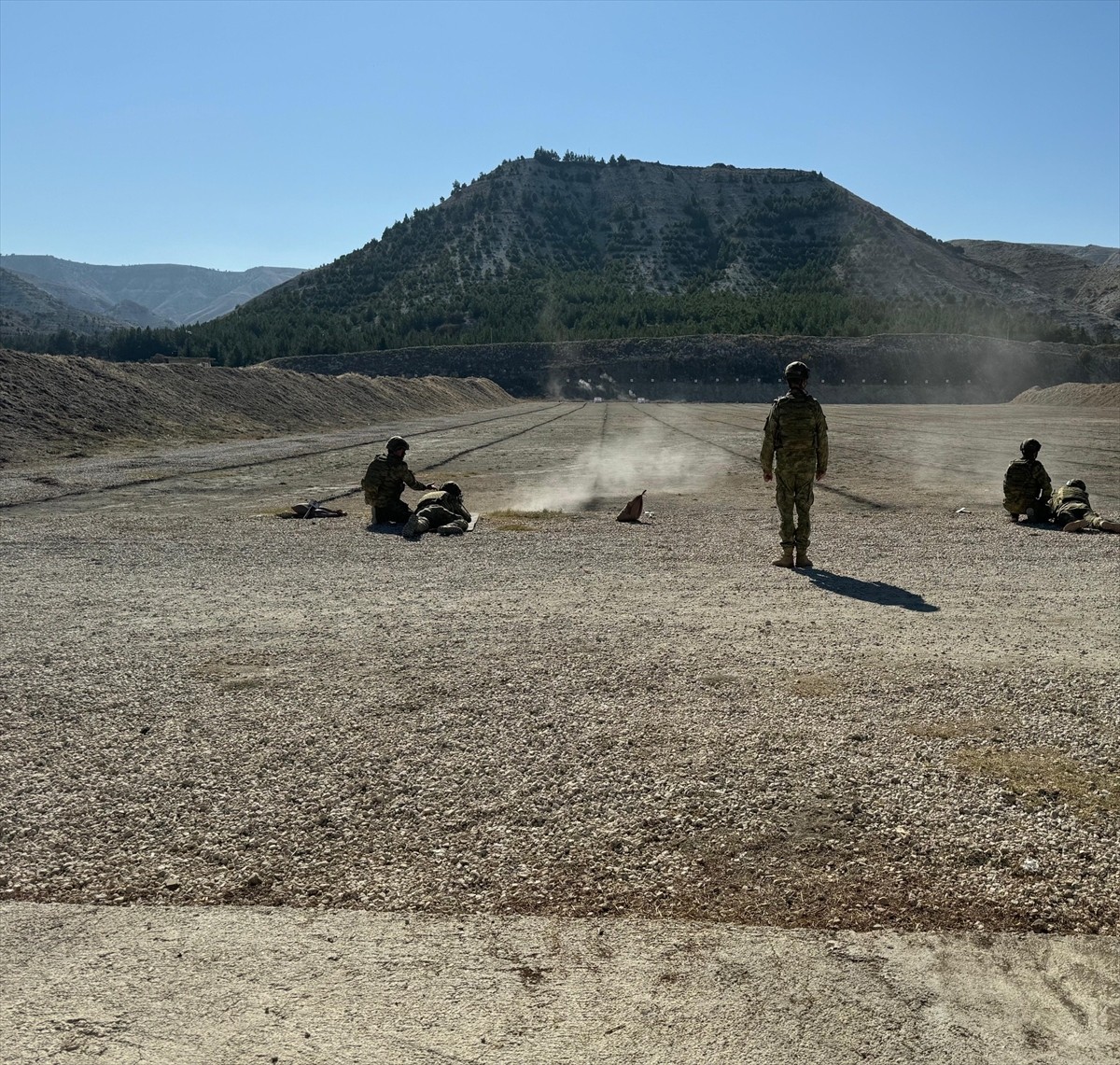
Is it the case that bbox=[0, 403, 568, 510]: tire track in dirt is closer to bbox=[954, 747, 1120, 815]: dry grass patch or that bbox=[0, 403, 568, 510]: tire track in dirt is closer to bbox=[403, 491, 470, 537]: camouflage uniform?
bbox=[403, 491, 470, 537]: camouflage uniform

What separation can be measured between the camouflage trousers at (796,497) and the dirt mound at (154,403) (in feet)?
70.6

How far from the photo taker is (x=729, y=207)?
192m

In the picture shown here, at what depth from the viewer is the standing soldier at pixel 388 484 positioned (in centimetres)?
1383

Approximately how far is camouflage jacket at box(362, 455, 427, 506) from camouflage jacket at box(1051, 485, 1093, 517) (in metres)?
9.60

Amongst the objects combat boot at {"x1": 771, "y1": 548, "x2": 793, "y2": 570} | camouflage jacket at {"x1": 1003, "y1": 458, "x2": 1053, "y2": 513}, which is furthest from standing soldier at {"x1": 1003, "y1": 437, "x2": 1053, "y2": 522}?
combat boot at {"x1": 771, "y1": 548, "x2": 793, "y2": 570}

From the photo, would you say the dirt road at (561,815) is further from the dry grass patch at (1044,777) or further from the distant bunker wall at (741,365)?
the distant bunker wall at (741,365)

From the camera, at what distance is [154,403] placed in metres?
35.2

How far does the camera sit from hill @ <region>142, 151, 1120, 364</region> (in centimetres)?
12500

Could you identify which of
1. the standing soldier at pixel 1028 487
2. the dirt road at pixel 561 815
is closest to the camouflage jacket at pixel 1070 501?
the standing soldier at pixel 1028 487

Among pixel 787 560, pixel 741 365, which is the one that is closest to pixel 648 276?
pixel 741 365

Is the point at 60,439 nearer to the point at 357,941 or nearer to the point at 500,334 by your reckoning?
the point at 357,941

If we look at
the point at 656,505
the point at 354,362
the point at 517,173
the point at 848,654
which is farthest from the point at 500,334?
the point at 848,654

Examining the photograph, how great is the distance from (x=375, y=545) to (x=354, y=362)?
95406 millimetres

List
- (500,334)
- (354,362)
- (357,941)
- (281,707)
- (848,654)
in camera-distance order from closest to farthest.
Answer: (357,941), (281,707), (848,654), (354,362), (500,334)
